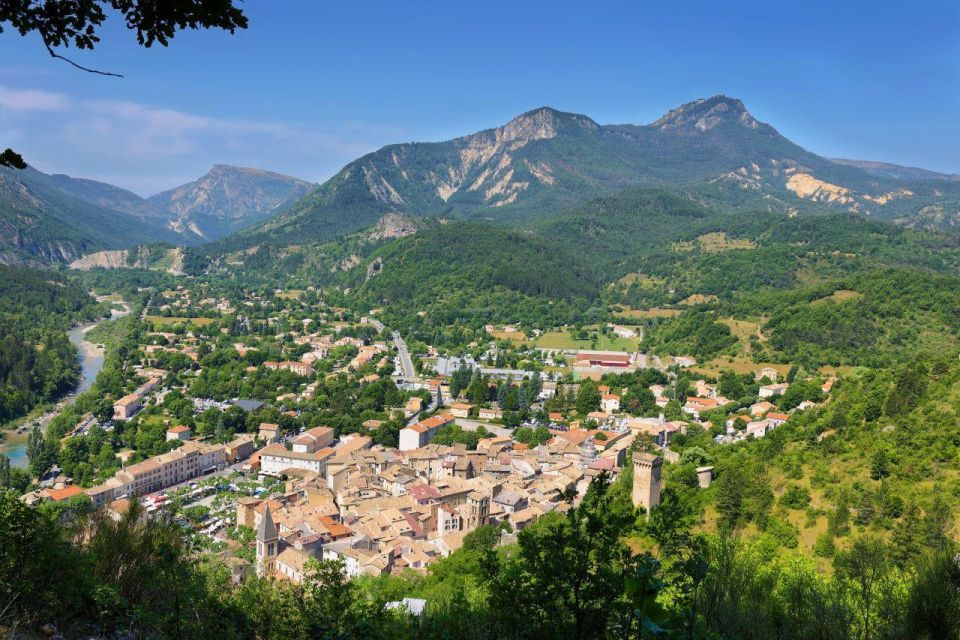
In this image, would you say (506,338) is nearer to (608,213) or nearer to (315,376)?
(315,376)

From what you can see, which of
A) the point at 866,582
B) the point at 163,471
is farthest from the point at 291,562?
the point at 866,582

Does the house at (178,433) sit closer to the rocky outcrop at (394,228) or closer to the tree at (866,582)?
the tree at (866,582)

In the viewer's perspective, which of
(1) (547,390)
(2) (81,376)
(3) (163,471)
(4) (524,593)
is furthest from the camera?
(2) (81,376)

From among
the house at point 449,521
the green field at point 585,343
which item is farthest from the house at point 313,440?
the green field at point 585,343

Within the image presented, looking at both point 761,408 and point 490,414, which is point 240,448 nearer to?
point 490,414

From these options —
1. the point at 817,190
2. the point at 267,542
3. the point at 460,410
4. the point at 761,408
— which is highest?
the point at 817,190

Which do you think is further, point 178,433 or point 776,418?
point 178,433
